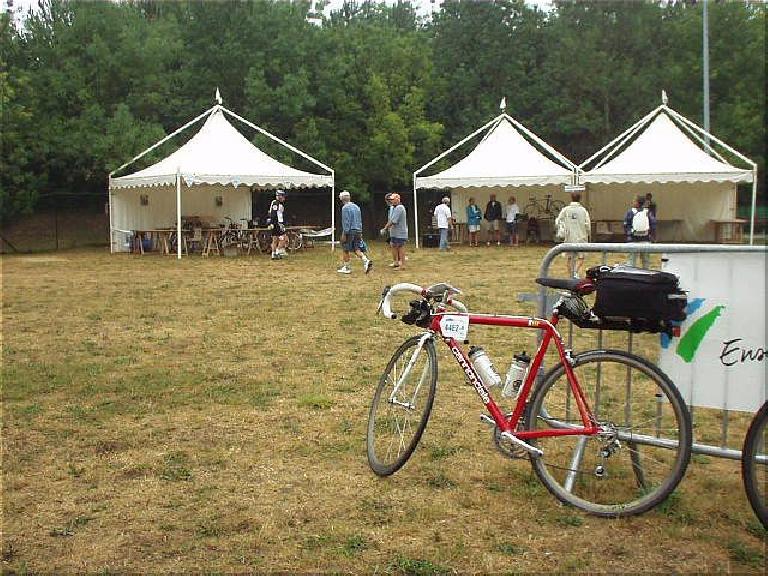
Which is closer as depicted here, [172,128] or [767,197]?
[172,128]

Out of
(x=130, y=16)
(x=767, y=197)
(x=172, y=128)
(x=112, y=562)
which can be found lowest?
(x=112, y=562)

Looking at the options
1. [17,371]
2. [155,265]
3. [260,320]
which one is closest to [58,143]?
[155,265]

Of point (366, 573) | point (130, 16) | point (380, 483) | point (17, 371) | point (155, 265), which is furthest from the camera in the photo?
point (130, 16)

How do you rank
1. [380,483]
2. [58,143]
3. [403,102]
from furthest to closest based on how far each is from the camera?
[403,102] < [58,143] < [380,483]

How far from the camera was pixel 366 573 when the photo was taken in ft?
12.2

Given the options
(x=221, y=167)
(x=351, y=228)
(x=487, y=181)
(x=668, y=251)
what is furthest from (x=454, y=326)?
(x=487, y=181)

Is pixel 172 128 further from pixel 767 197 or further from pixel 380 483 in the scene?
pixel 380 483

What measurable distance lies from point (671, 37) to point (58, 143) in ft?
95.2

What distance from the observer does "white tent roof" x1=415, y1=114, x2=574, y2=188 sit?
1002 inches

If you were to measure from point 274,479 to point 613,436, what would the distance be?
1.93 m

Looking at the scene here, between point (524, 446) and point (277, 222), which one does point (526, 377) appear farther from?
point (277, 222)

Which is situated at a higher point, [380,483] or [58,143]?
[58,143]

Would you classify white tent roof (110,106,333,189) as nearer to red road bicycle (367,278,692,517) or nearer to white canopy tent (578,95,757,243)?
white canopy tent (578,95,757,243)

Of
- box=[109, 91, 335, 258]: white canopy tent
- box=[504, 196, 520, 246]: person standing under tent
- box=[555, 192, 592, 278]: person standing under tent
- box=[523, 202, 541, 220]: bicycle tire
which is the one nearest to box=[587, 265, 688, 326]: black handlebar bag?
box=[555, 192, 592, 278]: person standing under tent
